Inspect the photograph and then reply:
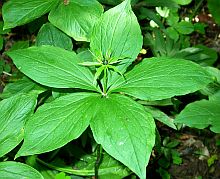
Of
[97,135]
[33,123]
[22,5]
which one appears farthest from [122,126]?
[22,5]

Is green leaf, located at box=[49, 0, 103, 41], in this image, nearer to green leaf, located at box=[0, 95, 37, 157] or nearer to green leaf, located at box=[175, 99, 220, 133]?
green leaf, located at box=[0, 95, 37, 157]

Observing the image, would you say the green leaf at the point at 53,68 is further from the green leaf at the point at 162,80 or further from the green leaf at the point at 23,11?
the green leaf at the point at 23,11

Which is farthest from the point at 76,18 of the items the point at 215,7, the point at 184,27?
the point at 215,7

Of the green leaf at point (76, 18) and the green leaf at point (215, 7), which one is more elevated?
the green leaf at point (76, 18)

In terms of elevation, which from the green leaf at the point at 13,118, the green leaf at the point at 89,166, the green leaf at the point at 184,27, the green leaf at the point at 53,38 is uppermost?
the green leaf at the point at 53,38

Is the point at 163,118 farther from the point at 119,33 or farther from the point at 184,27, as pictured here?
the point at 184,27

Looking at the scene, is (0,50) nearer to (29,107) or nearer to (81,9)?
(81,9)

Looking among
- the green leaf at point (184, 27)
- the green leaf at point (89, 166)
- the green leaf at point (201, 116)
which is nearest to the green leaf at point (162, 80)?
the green leaf at point (201, 116)

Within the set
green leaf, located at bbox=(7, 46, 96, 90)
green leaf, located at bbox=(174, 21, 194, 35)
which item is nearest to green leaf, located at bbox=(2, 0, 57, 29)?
green leaf, located at bbox=(7, 46, 96, 90)
